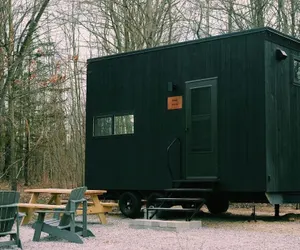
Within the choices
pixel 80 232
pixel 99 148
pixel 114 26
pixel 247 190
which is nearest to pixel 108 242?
pixel 80 232

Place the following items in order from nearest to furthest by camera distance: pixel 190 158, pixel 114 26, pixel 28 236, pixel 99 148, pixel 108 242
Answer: pixel 108 242 < pixel 28 236 < pixel 190 158 < pixel 99 148 < pixel 114 26

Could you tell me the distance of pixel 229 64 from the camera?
33.3ft

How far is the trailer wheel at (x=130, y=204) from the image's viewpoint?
1127cm

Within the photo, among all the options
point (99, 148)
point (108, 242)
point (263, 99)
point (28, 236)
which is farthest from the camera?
point (99, 148)

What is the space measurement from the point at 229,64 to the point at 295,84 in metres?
1.46

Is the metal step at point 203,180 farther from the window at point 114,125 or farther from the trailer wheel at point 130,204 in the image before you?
the window at point 114,125

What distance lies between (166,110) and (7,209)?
518 cm

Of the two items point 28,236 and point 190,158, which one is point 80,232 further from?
point 190,158

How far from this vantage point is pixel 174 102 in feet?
35.9

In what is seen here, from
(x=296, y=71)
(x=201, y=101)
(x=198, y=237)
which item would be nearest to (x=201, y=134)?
(x=201, y=101)

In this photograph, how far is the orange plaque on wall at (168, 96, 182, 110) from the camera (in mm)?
10859

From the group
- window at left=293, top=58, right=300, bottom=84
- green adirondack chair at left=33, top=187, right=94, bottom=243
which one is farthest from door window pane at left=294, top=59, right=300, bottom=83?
green adirondack chair at left=33, top=187, right=94, bottom=243

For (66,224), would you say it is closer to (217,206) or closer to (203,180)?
(203,180)

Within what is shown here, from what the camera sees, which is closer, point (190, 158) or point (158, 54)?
point (190, 158)
